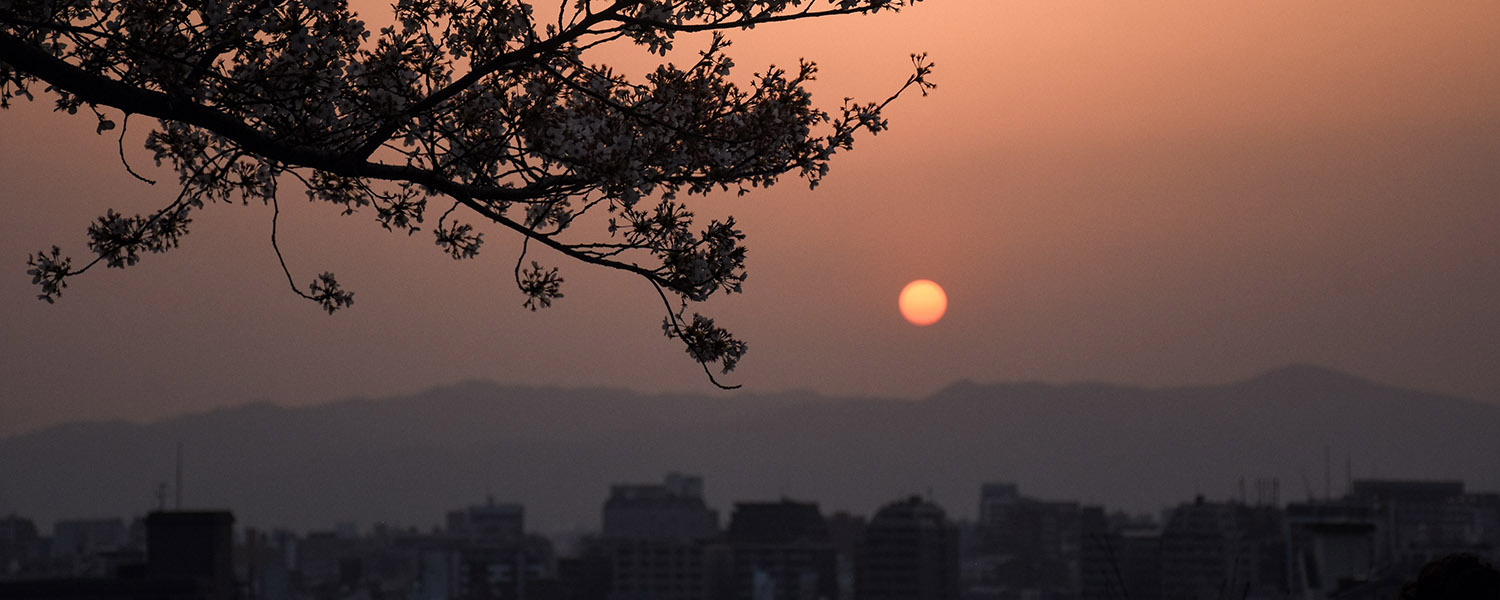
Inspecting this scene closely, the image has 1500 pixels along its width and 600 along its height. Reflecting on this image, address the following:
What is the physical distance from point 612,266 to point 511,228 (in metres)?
0.57

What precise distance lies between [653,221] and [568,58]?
93 centimetres

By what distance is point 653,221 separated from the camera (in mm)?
9000

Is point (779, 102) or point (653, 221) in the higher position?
point (779, 102)

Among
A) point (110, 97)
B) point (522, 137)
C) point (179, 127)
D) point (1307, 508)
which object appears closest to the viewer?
point (110, 97)

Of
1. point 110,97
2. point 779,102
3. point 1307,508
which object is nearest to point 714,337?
point 779,102

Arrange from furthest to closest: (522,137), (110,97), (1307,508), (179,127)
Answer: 1. (1307,508)
2. (179,127)
3. (522,137)
4. (110,97)

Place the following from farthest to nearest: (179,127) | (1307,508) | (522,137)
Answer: (1307,508)
(179,127)
(522,137)

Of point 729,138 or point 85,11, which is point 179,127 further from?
point 729,138

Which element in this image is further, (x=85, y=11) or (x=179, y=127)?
(x=179, y=127)

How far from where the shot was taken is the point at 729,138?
9258 mm

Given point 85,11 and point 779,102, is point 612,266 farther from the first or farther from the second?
point 85,11

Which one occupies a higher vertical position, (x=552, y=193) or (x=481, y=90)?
(x=481, y=90)

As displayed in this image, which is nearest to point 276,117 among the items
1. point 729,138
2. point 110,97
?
point 110,97

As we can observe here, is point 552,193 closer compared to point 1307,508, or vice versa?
point 552,193
